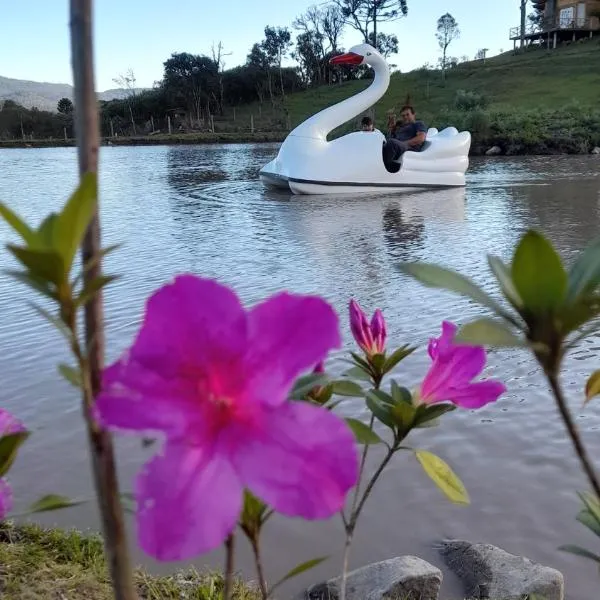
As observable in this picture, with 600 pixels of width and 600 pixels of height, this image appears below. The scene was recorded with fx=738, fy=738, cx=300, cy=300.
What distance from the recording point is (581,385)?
3.02m

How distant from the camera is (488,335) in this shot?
35cm

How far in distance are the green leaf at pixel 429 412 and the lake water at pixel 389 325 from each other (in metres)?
1.41

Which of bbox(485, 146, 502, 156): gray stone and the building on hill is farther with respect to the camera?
the building on hill

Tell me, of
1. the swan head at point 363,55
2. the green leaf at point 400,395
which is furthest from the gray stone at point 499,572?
the swan head at point 363,55

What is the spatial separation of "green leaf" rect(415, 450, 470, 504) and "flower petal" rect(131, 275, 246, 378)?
396 mm

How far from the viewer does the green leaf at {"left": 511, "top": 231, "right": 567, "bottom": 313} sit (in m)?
0.33

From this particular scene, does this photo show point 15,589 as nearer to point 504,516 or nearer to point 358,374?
point 358,374

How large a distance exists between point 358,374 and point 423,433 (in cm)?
200

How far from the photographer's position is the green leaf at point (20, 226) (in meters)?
0.34

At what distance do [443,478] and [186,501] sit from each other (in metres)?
0.42

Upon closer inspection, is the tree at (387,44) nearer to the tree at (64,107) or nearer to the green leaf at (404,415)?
the tree at (64,107)

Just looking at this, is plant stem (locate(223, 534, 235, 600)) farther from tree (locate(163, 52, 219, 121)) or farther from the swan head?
tree (locate(163, 52, 219, 121))

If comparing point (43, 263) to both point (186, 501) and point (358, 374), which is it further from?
point (358, 374)

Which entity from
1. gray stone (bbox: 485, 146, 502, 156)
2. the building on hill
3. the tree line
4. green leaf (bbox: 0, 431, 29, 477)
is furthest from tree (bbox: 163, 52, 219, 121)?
green leaf (bbox: 0, 431, 29, 477)
